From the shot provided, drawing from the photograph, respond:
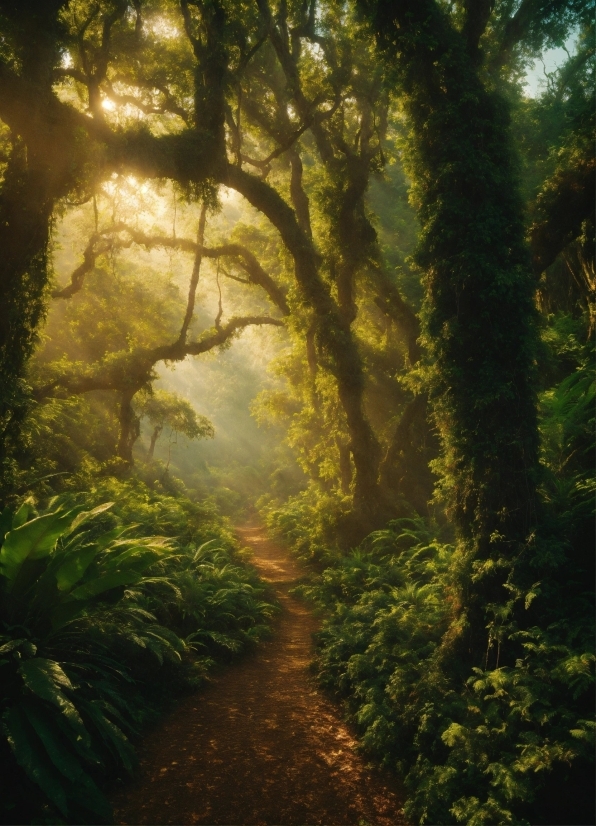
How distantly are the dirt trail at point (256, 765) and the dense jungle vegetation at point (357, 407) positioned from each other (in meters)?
0.26

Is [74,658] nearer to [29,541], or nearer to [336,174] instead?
[29,541]

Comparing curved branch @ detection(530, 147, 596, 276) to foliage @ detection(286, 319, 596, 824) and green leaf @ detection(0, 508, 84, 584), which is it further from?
green leaf @ detection(0, 508, 84, 584)

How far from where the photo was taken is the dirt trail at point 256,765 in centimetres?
385

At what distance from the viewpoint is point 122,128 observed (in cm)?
925

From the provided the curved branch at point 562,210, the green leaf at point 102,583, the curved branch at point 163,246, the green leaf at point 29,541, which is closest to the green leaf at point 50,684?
the green leaf at point 102,583

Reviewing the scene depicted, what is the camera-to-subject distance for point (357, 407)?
41.6 ft

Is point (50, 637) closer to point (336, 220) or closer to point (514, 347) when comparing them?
point (514, 347)

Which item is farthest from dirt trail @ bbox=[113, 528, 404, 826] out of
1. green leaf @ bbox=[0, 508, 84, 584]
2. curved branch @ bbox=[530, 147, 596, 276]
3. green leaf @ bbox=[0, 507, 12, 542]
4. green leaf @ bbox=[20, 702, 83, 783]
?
curved branch @ bbox=[530, 147, 596, 276]

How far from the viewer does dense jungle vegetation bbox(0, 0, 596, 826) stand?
13.1 ft

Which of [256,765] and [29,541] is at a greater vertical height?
[29,541]

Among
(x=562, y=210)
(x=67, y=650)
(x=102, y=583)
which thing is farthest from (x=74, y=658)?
(x=562, y=210)

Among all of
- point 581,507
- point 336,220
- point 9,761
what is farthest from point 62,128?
point 581,507

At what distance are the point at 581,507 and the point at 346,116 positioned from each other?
14076 mm

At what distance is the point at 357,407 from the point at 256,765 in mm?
9050
